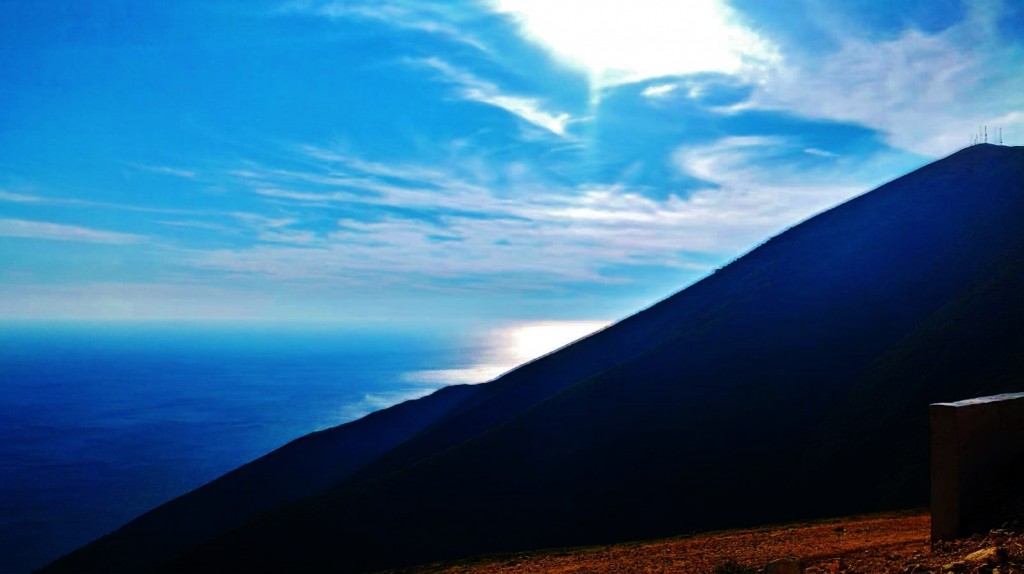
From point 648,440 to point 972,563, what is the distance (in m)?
33.0

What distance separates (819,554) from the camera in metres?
12.4

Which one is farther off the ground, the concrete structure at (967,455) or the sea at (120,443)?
the concrete structure at (967,455)

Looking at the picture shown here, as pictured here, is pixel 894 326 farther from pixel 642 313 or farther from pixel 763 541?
pixel 763 541

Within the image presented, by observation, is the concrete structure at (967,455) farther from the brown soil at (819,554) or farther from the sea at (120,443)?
the sea at (120,443)

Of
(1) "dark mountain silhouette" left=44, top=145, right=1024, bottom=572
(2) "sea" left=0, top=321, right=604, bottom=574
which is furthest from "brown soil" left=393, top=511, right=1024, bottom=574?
(2) "sea" left=0, top=321, right=604, bottom=574

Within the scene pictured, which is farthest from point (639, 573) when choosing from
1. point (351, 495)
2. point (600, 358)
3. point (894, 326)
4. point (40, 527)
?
point (40, 527)

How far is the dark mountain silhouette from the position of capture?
3372 centimetres

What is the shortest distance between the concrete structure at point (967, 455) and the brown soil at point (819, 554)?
598mm

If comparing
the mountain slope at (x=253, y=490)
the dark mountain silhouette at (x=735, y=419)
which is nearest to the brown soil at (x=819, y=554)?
the dark mountain silhouette at (x=735, y=419)

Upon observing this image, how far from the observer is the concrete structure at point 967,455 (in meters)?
10.4

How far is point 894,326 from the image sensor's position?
145 feet

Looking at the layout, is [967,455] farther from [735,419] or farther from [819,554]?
[735,419]

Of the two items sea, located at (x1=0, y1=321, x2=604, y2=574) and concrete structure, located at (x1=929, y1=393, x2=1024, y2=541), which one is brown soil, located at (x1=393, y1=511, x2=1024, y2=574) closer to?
concrete structure, located at (x1=929, y1=393, x2=1024, y2=541)

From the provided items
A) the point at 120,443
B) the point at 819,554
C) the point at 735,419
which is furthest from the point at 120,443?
the point at 819,554
